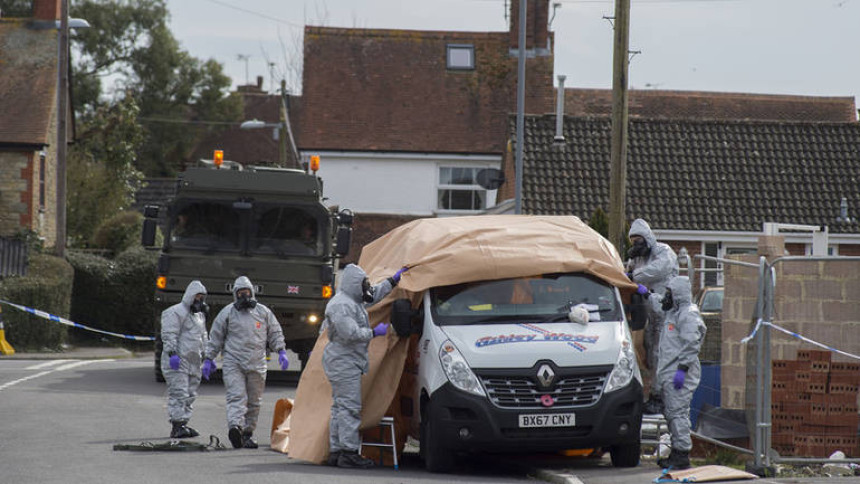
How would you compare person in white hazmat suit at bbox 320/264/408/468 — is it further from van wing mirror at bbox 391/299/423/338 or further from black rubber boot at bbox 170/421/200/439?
black rubber boot at bbox 170/421/200/439

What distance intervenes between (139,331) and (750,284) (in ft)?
76.4

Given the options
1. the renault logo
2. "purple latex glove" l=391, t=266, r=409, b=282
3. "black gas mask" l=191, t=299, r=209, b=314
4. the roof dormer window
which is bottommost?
the renault logo

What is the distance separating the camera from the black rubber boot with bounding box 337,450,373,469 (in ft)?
41.7

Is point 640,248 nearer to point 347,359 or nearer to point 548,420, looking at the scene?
point 548,420

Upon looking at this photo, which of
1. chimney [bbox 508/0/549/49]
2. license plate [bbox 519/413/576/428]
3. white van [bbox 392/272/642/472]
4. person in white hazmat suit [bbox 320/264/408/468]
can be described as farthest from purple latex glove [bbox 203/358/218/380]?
chimney [bbox 508/0/549/49]

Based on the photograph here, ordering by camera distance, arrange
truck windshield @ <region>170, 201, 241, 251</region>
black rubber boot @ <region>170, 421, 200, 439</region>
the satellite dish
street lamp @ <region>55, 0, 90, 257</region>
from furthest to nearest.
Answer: street lamp @ <region>55, 0, 90, 257</region>, the satellite dish, truck windshield @ <region>170, 201, 241, 251</region>, black rubber boot @ <region>170, 421, 200, 439</region>

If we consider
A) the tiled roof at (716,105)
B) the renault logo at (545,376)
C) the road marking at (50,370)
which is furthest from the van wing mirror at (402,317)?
the tiled roof at (716,105)

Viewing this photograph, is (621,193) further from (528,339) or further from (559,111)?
(559,111)

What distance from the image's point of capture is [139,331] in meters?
33.8

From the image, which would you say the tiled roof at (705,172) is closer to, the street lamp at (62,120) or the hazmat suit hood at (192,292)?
the street lamp at (62,120)

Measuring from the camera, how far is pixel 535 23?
1750 inches

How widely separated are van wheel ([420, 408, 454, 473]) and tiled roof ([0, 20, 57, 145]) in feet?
96.3

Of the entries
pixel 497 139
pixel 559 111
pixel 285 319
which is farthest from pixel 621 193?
pixel 497 139

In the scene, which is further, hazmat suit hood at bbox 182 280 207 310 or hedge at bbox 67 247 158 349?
hedge at bbox 67 247 158 349
